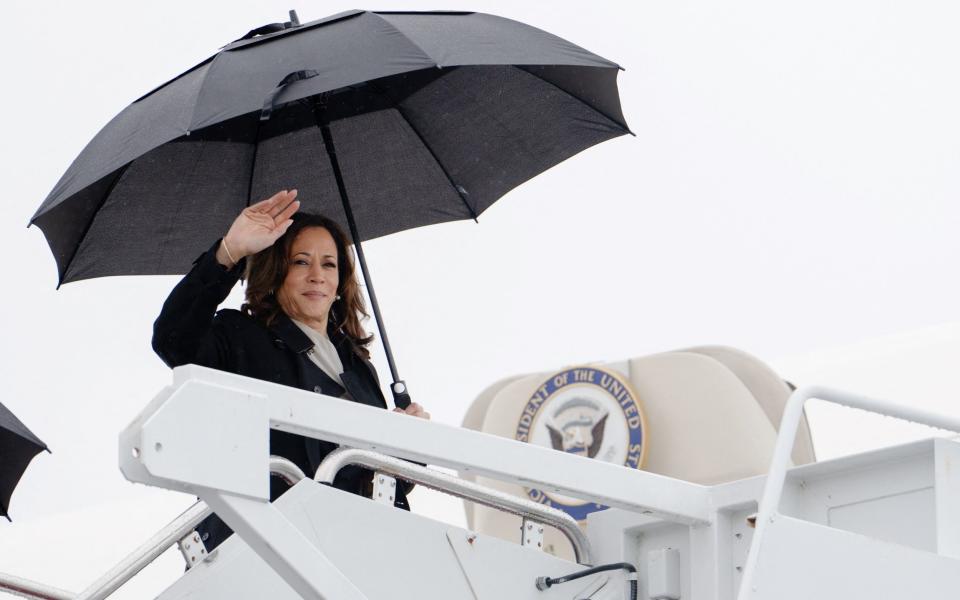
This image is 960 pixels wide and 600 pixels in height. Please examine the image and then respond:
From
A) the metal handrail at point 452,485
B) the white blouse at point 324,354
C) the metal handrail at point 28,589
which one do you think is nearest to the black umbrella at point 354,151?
the white blouse at point 324,354

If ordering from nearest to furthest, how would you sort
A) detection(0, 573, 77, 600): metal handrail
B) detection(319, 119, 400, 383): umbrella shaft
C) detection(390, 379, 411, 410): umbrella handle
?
1. detection(0, 573, 77, 600): metal handrail
2. detection(390, 379, 411, 410): umbrella handle
3. detection(319, 119, 400, 383): umbrella shaft

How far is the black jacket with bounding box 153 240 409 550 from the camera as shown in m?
3.66

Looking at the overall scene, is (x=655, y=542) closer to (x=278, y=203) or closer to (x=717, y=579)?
(x=717, y=579)

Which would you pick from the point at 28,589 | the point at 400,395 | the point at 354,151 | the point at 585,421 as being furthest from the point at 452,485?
the point at 585,421

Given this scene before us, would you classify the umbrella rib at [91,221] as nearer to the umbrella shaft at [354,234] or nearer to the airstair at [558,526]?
the umbrella shaft at [354,234]

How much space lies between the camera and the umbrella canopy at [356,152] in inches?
164

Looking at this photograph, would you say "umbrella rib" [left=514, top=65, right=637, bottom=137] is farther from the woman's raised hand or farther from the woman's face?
the woman's raised hand

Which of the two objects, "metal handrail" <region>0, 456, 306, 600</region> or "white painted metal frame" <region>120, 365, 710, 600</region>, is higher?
"white painted metal frame" <region>120, 365, 710, 600</region>

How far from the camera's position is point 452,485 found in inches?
135

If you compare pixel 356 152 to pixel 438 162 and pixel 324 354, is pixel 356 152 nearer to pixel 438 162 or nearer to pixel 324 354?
pixel 438 162

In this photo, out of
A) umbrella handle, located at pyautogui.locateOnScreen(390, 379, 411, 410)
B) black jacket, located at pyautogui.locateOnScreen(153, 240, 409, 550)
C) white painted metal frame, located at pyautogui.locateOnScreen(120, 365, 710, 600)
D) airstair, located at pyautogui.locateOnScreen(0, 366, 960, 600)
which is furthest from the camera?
umbrella handle, located at pyautogui.locateOnScreen(390, 379, 411, 410)

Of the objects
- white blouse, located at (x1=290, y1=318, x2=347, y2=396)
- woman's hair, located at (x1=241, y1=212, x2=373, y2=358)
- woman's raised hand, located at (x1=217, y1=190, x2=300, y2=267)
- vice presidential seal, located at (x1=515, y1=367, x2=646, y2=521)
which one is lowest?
vice presidential seal, located at (x1=515, y1=367, x2=646, y2=521)

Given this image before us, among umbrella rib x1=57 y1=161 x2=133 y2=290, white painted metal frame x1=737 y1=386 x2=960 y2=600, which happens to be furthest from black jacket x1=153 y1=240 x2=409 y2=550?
white painted metal frame x1=737 y1=386 x2=960 y2=600

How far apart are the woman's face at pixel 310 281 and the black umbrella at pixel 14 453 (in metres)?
2.33
